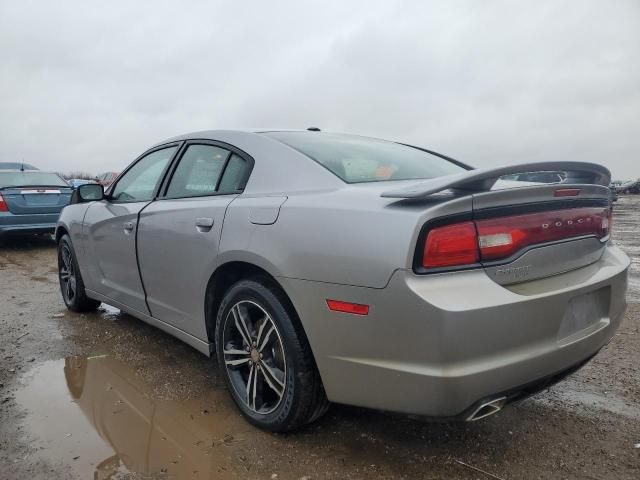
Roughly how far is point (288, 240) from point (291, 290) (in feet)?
0.71

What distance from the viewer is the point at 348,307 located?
1.89 m

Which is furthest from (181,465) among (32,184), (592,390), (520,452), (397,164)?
(32,184)

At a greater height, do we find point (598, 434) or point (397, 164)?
point (397, 164)

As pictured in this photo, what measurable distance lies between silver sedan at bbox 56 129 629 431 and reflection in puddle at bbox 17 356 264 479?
0.77 feet

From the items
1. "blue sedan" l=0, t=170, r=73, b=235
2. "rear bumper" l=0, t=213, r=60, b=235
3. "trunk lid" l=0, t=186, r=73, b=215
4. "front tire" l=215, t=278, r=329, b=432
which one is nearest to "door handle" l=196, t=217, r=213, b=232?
"front tire" l=215, t=278, r=329, b=432

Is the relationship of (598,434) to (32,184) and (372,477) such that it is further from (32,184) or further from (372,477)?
(32,184)

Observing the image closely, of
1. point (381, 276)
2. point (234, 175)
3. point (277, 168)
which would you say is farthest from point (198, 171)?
point (381, 276)

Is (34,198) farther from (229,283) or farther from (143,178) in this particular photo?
(229,283)

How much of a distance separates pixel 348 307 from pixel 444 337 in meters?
0.39

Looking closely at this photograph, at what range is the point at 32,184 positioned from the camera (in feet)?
28.6

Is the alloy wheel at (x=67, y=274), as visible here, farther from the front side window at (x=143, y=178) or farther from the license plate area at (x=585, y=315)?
the license plate area at (x=585, y=315)

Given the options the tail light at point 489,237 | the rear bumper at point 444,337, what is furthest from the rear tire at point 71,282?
the tail light at point 489,237

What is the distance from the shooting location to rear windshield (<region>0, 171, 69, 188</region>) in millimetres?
8500

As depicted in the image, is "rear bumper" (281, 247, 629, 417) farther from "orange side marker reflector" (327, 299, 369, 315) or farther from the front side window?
the front side window
